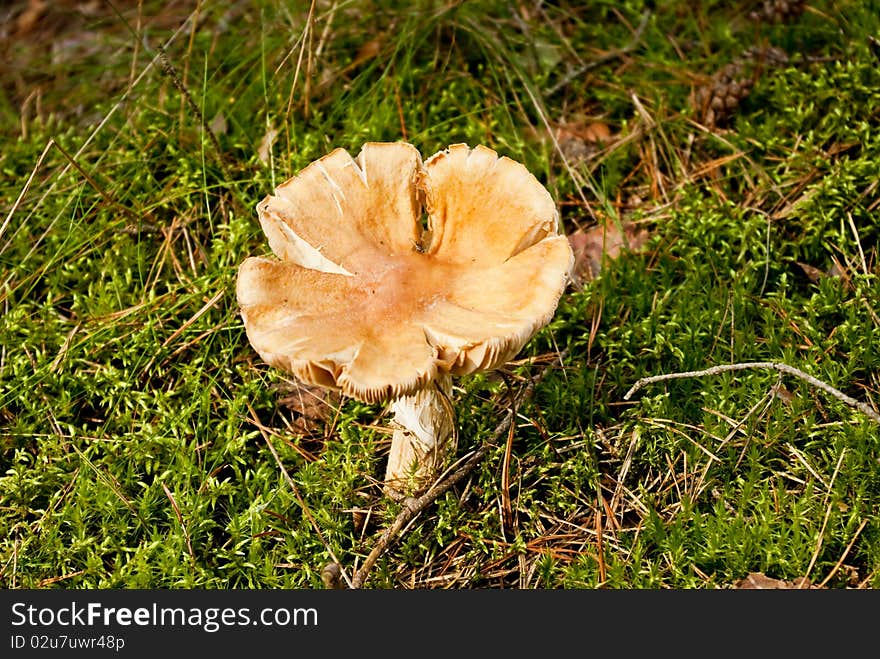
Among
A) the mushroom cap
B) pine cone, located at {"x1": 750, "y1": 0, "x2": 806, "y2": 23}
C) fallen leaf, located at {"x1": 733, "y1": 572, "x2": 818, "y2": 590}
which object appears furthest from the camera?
pine cone, located at {"x1": 750, "y1": 0, "x2": 806, "y2": 23}

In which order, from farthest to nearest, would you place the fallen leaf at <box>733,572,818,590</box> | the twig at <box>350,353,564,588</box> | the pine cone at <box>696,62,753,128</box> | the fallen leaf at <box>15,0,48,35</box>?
the fallen leaf at <box>15,0,48,35</box>, the pine cone at <box>696,62,753,128</box>, the twig at <box>350,353,564,588</box>, the fallen leaf at <box>733,572,818,590</box>

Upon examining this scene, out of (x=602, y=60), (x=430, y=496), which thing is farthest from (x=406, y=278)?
(x=602, y=60)

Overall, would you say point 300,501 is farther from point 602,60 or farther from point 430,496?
point 602,60

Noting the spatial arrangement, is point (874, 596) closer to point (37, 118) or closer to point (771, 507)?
point (771, 507)

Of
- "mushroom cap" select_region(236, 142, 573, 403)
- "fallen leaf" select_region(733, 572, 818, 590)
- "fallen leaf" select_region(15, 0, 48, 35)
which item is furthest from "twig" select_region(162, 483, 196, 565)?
"fallen leaf" select_region(15, 0, 48, 35)

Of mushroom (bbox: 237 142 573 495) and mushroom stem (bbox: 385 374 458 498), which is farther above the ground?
mushroom (bbox: 237 142 573 495)

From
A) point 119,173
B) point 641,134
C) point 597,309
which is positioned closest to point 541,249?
point 597,309
